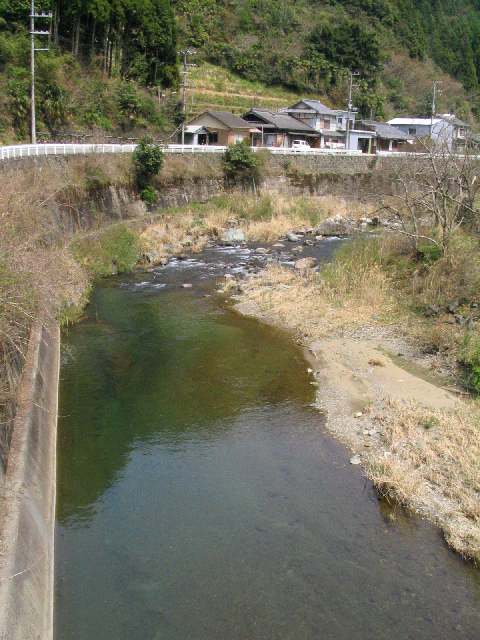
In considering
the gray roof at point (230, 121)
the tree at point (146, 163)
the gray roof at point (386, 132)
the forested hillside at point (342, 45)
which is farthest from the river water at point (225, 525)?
the forested hillside at point (342, 45)

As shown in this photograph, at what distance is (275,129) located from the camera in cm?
5034

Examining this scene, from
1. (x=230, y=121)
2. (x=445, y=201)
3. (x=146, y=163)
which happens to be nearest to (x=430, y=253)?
(x=445, y=201)

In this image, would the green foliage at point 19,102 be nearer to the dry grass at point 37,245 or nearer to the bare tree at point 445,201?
the dry grass at point 37,245

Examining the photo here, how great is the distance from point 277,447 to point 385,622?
4603 mm

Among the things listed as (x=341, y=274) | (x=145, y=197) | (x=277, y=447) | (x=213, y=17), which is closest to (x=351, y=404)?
(x=277, y=447)

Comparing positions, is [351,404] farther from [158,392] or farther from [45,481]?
[45,481]

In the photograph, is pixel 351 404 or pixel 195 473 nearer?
pixel 195 473

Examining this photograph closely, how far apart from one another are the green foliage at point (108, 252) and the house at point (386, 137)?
37349mm

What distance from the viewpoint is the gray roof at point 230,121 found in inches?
1775

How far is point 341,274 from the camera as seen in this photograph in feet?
70.2

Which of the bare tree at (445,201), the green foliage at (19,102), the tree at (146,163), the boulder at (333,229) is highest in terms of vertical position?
the green foliage at (19,102)

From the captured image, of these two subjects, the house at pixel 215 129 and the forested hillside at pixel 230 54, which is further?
the house at pixel 215 129

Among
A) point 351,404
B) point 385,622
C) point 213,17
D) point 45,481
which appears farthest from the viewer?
point 213,17

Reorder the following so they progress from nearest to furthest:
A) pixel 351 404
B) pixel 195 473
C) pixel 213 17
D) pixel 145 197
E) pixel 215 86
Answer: pixel 195 473 < pixel 351 404 < pixel 145 197 < pixel 215 86 < pixel 213 17
